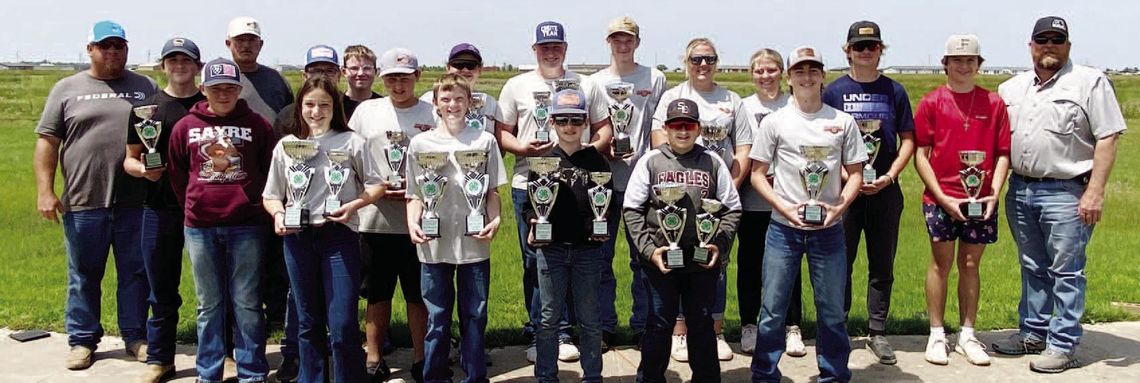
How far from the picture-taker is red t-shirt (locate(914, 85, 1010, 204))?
238 inches

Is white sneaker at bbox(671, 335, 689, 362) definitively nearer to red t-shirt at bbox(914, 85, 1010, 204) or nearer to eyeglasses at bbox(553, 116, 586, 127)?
eyeglasses at bbox(553, 116, 586, 127)

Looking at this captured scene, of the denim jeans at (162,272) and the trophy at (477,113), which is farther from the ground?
the trophy at (477,113)

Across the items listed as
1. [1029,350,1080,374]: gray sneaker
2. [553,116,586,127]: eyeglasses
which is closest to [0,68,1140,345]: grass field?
[1029,350,1080,374]: gray sneaker

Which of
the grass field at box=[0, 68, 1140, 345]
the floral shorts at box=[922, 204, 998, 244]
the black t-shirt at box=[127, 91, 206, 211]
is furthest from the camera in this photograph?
the grass field at box=[0, 68, 1140, 345]

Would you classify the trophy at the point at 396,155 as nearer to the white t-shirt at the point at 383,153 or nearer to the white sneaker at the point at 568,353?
the white t-shirt at the point at 383,153

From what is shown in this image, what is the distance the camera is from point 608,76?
621 cm

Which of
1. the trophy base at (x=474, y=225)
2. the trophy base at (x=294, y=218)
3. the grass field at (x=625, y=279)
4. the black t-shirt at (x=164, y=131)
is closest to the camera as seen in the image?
the trophy base at (x=294, y=218)

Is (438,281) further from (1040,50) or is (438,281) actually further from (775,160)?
(1040,50)

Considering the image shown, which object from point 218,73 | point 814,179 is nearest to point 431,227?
point 218,73

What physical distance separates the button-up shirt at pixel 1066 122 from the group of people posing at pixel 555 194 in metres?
0.02

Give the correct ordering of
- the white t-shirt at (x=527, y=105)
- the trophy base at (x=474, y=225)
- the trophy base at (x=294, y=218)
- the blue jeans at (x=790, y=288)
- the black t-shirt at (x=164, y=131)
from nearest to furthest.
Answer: the trophy base at (x=294, y=218) → the trophy base at (x=474, y=225) → the blue jeans at (x=790, y=288) → the black t-shirt at (x=164, y=131) → the white t-shirt at (x=527, y=105)

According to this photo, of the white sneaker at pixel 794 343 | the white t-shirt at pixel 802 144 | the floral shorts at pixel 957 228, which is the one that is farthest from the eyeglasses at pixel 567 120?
the floral shorts at pixel 957 228

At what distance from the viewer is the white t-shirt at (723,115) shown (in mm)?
5844

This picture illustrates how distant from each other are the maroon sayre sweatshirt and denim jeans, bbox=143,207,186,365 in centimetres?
53
